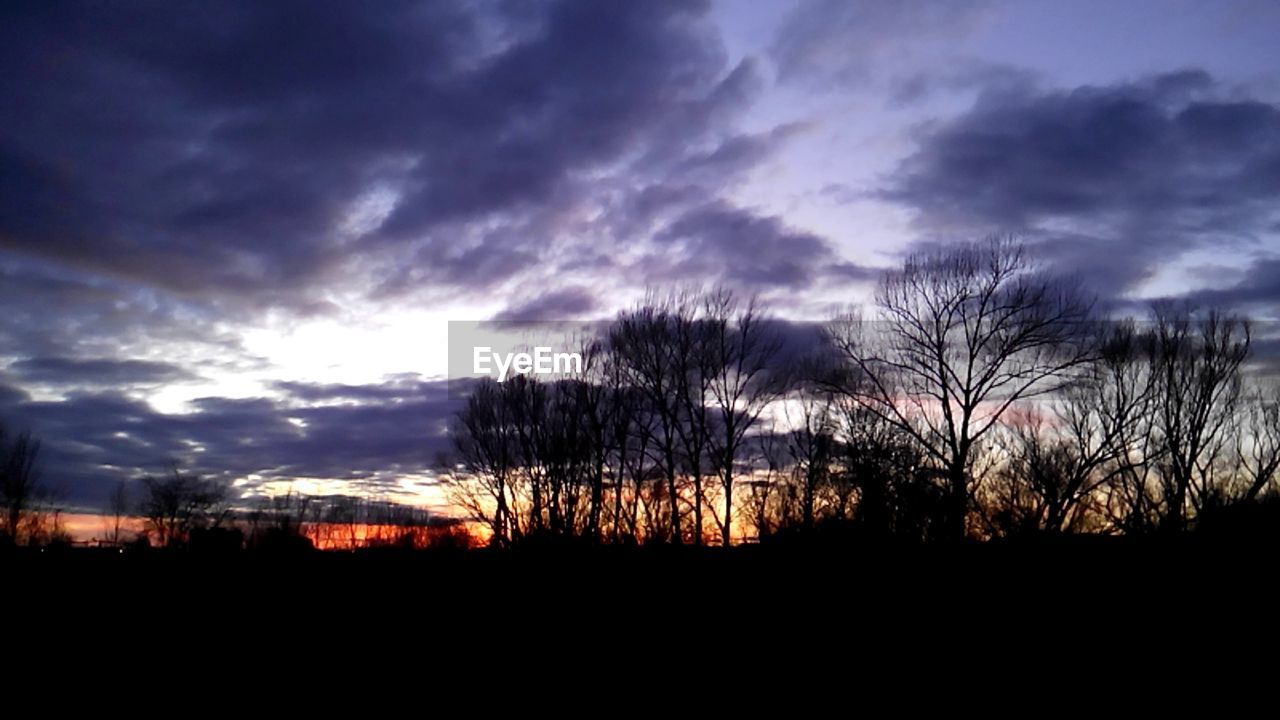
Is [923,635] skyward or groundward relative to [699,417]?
groundward

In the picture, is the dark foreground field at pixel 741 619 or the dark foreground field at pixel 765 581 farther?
the dark foreground field at pixel 765 581

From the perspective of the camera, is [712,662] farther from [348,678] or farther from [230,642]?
[230,642]

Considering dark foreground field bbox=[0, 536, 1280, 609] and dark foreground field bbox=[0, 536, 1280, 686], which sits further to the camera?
dark foreground field bbox=[0, 536, 1280, 609]

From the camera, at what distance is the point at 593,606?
13734mm

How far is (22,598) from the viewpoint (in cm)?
1688

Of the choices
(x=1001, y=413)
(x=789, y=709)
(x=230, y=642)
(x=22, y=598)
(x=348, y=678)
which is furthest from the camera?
(x=1001, y=413)

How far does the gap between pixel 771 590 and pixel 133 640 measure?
34.2 ft

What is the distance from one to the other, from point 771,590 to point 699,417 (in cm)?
3197

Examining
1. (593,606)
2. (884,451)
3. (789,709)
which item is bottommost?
(789,709)

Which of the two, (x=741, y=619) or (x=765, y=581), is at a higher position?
(x=765, y=581)

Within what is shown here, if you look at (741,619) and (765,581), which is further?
(765,581)

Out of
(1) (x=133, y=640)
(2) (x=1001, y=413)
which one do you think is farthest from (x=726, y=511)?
(1) (x=133, y=640)

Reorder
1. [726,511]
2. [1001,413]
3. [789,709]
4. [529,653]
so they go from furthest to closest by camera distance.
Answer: [726,511]
[1001,413]
[529,653]
[789,709]

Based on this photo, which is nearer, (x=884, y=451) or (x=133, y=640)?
(x=133, y=640)
